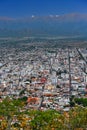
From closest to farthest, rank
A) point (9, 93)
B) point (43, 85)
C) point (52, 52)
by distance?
point (9, 93) < point (43, 85) < point (52, 52)

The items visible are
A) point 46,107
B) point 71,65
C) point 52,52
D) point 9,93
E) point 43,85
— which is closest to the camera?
point 46,107

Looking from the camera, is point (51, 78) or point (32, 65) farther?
point (32, 65)

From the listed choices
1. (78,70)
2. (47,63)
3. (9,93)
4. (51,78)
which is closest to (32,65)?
(47,63)

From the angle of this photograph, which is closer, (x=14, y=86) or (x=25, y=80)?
(x=14, y=86)

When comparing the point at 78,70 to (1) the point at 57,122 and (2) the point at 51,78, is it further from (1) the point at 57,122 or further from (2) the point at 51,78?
(1) the point at 57,122

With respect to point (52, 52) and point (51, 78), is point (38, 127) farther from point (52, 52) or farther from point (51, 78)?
point (52, 52)

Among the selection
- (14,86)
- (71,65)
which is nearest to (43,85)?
(14,86)
